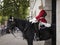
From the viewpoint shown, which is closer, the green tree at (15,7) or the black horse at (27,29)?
the black horse at (27,29)

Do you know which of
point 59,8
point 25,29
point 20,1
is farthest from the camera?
point 20,1

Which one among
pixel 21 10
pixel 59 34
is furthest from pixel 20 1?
pixel 59 34

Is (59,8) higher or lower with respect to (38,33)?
higher

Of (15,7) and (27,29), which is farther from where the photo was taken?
(15,7)

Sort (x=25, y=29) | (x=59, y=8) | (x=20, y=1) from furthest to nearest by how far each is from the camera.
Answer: (x=20, y=1) < (x=25, y=29) < (x=59, y=8)

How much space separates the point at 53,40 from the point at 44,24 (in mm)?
1191

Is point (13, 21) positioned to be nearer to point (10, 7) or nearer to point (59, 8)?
point (59, 8)

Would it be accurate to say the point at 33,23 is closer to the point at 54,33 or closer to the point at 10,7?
the point at 54,33

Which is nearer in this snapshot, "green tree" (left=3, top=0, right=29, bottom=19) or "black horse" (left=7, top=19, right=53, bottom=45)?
"black horse" (left=7, top=19, right=53, bottom=45)

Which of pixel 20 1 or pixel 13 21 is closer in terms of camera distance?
pixel 13 21

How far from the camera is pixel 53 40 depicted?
8852 mm

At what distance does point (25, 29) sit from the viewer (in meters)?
9.40

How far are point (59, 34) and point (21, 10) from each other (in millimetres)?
13328

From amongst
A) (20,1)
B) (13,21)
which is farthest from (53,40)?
(20,1)
